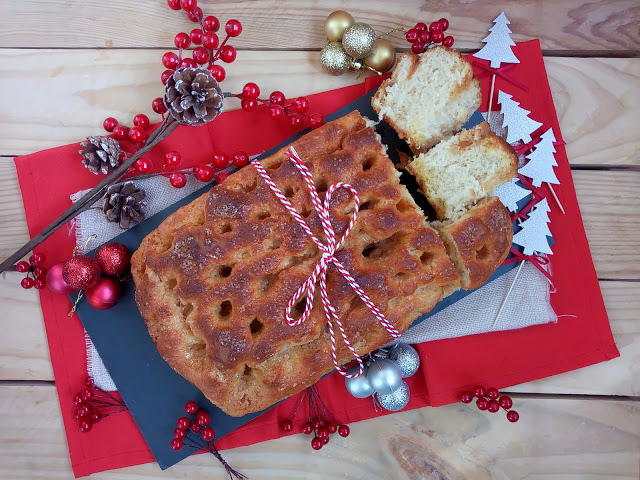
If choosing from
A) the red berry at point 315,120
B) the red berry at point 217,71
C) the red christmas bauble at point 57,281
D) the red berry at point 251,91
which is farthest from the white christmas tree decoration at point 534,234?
the red christmas bauble at point 57,281

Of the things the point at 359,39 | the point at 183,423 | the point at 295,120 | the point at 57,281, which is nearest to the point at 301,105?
the point at 295,120

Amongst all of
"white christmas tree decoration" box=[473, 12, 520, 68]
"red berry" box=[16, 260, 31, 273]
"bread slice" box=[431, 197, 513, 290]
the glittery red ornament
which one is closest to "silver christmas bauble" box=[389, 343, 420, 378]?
"bread slice" box=[431, 197, 513, 290]

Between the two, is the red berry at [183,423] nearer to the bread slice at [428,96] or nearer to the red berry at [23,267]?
the red berry at [23,267]

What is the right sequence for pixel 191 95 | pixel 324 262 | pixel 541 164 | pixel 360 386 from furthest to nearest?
1. pixel 541 164
2. pixel 360 386
3. pixel 191 95
4. pixel 324 262

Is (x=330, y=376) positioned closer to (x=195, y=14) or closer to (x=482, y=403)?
(x=482, y=403)

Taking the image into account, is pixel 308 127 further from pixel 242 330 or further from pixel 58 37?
pixel 58 37

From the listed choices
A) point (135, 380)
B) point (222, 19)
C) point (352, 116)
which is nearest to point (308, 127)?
point (352, 116)

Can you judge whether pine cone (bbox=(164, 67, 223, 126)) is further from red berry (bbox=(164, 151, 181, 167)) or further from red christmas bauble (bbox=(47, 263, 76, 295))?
red christmas bauble (bbox=(47, 263, 76, 295))
